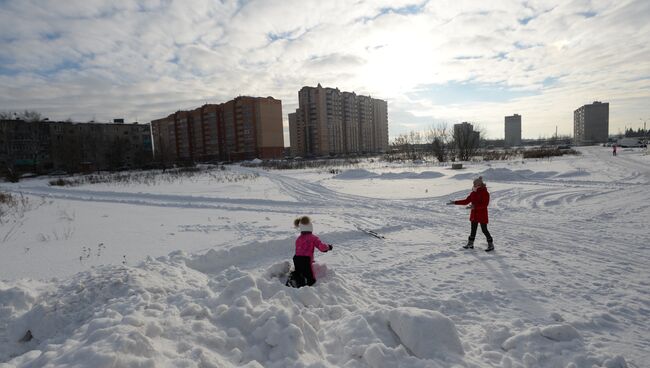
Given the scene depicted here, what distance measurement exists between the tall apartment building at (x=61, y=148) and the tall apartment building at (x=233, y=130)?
8485mm

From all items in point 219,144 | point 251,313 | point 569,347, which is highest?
point 219,144

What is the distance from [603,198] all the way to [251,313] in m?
13.4

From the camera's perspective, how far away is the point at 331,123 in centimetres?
8988

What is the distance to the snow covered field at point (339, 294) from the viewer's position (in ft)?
10.5

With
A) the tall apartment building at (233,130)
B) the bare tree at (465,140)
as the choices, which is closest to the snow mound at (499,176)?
the bare tree at (465,140)

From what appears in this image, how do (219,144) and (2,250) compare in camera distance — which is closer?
(2,250)

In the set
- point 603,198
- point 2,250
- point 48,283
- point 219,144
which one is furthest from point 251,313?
point 219,144

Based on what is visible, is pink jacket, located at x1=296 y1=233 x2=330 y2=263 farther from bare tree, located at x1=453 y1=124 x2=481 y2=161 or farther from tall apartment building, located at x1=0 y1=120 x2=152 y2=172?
tall apartment building, located at x1=0 y1=120 x2=152 y2=172

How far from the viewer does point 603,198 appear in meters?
11.8

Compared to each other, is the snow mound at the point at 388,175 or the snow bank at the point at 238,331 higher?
the snow mound at the point at 388,175

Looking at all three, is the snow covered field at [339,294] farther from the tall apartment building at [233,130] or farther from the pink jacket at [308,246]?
the tall apartment building at [233,130]

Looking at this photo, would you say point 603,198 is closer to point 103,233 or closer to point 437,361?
point 437,361

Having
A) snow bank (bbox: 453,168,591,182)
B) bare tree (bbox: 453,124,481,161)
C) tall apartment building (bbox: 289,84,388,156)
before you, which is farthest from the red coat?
tall apartment building (bbox: 289,84,388,156)

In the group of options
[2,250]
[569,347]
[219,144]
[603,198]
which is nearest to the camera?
[569,347]
